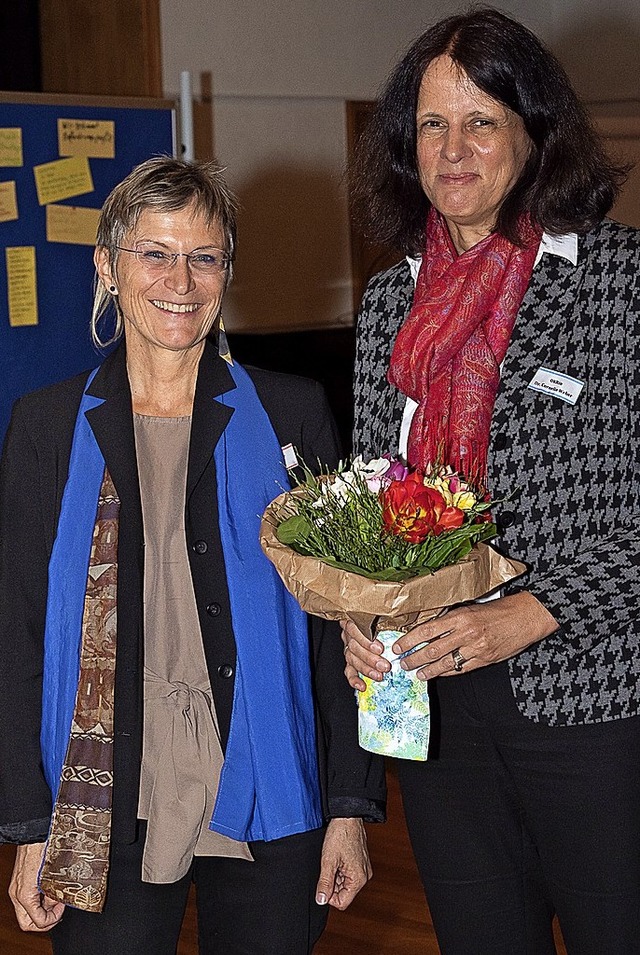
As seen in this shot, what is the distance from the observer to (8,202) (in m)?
4.42

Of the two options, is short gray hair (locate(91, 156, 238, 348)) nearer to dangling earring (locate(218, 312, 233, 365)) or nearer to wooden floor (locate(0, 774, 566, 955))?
dangling earring (locate(218, 312, 233, 365))

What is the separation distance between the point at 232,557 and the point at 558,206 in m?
0.75

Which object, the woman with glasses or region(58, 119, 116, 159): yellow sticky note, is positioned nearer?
the woman with glasses

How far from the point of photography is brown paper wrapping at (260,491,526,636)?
1.68 metres

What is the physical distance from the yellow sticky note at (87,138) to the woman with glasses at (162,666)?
8.87 feet

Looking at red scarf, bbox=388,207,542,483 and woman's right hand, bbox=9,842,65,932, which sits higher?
red scarf, bbox=388,207,542,483

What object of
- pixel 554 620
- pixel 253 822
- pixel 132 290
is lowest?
pixel 253 822

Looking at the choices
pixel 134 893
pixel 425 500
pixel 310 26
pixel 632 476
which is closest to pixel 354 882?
pixel 134 893

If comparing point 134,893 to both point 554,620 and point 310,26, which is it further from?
point 310,26

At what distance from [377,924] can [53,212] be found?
2.72 metres

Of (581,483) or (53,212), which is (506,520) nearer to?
(581,483)

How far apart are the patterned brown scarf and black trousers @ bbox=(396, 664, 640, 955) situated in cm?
50

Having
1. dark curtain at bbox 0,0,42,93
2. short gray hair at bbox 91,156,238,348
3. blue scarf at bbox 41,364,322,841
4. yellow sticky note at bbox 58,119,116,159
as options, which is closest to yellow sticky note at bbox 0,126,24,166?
yellow sticky note at bbox 58,119,116,159

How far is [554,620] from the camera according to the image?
6.02 feet
